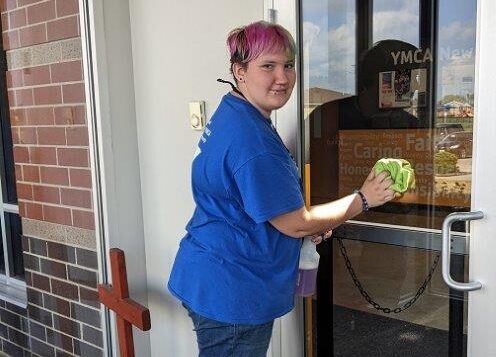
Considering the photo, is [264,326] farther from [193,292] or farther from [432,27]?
[432,27]

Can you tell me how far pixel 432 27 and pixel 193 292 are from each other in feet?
3.80

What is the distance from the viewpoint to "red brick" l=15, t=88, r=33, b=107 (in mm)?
2879

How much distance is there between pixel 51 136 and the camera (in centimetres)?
279

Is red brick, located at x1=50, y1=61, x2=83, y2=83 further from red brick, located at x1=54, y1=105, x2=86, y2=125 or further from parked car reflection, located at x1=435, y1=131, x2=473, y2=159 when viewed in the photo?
parked car reflection, located at x1=435, y1=131, x2=473, y2=159

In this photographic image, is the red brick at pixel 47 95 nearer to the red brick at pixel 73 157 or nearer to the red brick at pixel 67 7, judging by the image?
the red brick at pixel 73 157

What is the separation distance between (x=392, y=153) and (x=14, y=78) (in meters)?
2.11

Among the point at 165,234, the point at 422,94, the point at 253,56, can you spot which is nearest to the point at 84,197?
the point at 165,234

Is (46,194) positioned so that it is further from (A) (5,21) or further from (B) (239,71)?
(B) (239,71)

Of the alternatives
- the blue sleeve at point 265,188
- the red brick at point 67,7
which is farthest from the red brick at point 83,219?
the blue sleeve at point 265,188

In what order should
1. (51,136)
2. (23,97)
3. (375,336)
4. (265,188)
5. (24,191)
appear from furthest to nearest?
1. (24,191)
2. (23,97)
3. (51,136)
4. (375,336)
5. (265,188)

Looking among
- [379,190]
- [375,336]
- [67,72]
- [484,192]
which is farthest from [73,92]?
[484,192]

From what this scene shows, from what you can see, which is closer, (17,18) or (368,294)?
(368,294)

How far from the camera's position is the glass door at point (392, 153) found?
5.69 ft

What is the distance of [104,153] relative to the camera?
2512mm
